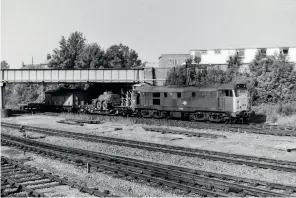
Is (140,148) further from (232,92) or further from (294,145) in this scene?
(232,92)

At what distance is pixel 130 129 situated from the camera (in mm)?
26359

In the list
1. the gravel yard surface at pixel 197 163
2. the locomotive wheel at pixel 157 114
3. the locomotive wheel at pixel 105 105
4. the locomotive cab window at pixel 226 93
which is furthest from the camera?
the locomotive wheel at pixel 105 105

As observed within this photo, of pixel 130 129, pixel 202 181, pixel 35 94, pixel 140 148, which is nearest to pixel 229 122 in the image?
pixel 130 129

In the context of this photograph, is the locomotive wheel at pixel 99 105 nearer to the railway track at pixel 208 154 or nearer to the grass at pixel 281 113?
the railway track at pixel 208 154

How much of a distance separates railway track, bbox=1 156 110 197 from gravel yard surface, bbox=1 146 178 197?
0.86 feet

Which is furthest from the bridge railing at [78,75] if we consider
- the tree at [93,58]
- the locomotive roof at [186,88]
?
the tree at [93,58]

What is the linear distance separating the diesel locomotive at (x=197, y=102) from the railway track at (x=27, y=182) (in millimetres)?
16089

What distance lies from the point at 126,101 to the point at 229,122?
23.7 m

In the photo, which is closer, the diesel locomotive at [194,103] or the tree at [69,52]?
the diesel locomotive at [194,103]

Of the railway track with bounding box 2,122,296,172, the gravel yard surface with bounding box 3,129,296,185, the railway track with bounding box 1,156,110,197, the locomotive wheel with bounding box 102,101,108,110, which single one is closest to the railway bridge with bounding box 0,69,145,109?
the locomotive wheel with bounding box 102,101,108,110

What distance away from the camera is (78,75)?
152 ft

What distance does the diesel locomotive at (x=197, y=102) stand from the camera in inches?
1006

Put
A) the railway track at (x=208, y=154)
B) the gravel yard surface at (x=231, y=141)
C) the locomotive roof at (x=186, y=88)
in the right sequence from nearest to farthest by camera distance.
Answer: the railway track at (x=208, y=154)
the gravel yard surface at (x=231, y=141)
the locomotive roof at (x=186, y=88)

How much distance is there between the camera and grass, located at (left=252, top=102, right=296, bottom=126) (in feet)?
90.6
